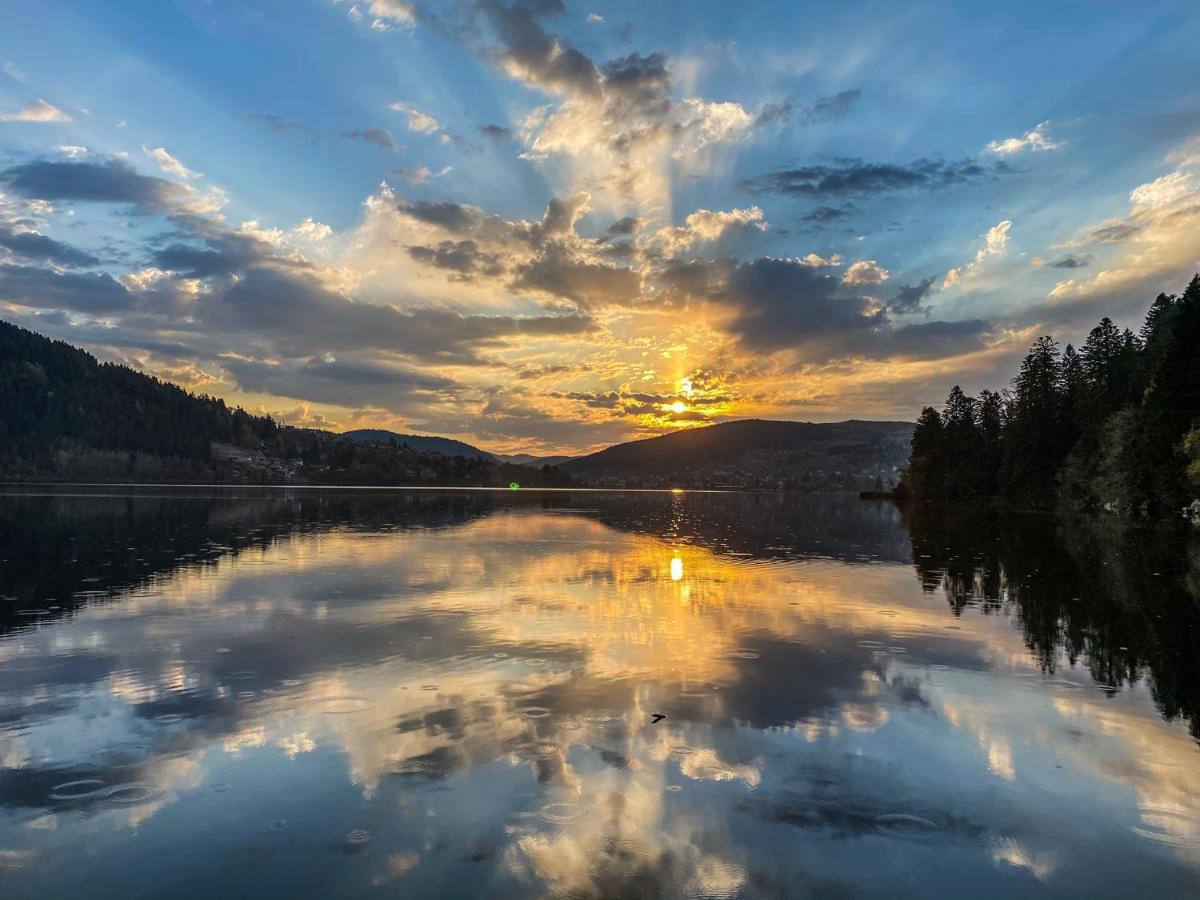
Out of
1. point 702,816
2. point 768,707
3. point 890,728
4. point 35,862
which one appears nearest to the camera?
point 35,862

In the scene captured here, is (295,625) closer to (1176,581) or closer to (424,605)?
(424,605)

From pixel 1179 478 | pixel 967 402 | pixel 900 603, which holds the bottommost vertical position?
pixel 900 603

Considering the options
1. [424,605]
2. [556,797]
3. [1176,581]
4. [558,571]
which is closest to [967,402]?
[1176,581]

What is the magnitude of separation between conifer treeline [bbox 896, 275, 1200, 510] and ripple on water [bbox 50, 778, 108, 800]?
77.9 metres

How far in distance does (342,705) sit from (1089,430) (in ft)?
361

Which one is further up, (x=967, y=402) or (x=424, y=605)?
(x=967, y=402)

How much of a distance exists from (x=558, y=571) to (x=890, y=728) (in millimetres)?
22023

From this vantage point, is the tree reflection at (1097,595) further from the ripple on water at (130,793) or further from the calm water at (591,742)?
the ripple on water at (130,793)

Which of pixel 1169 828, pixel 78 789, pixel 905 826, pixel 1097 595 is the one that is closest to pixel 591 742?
pixel 905 826

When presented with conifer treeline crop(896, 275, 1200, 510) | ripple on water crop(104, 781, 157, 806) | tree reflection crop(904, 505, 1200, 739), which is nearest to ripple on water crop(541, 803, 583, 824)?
ripple on water crop(104, 781, 157, 806)

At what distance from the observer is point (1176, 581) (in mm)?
29297

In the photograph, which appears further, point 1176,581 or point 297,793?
point 1176,581

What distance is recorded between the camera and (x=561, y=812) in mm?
8953

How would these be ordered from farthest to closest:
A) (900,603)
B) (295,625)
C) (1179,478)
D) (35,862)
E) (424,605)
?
(1179,478) < (900,603) < (424,605) < (295,625) < (35,862)
